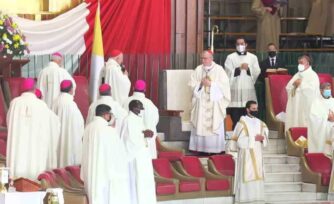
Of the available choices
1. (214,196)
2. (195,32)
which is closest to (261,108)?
(195,32)

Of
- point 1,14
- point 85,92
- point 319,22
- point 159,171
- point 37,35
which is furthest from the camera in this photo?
point 319,22

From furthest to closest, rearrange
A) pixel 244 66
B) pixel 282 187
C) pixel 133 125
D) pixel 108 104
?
pixel 244 66, pixel 282 187, pixel 108 104, pixel 133 125

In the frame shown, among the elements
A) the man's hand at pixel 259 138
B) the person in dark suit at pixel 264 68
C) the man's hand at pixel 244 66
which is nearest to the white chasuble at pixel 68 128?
the man's hand at pixel 259 138

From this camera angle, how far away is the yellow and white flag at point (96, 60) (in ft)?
63.4

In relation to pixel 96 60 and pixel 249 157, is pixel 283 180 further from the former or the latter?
pixel 96 60

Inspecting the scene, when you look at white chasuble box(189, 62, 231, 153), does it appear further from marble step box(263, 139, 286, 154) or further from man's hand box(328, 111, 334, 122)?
man's hand box(328, 111, 334, 122)

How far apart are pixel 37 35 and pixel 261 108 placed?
4356 millimetres

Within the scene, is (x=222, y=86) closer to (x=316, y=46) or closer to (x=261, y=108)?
(x=261, y=108)

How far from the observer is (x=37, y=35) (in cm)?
2056

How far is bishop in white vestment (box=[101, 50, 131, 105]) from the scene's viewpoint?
18.8 metres

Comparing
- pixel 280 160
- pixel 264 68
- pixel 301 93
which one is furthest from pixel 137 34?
pixel 280 160

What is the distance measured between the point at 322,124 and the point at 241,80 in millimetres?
2300

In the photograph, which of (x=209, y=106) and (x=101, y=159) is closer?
(x=101, y=159)

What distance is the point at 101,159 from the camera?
14.6 m
